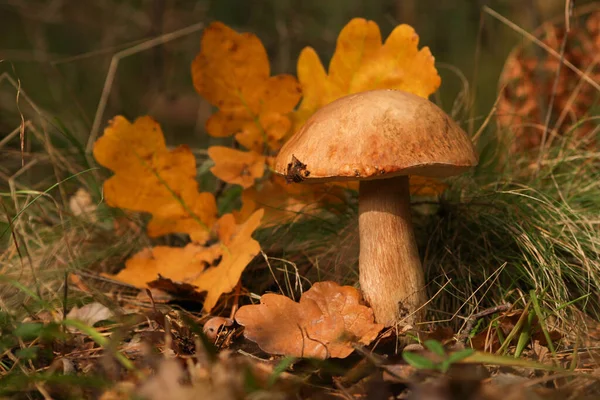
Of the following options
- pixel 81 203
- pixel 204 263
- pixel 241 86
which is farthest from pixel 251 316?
pixel 81 203

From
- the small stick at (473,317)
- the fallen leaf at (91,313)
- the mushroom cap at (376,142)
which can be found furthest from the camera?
the fallen leaf at (91,313)

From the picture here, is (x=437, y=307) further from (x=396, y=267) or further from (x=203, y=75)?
(x=203, y=75)

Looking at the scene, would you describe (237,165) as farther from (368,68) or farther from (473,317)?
(473,317)

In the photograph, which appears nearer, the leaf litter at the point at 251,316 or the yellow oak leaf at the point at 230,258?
the leaf litter at the point at 251,316

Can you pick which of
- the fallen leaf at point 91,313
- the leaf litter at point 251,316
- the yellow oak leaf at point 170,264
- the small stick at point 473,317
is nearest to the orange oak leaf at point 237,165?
the leaf litter at point 251,316

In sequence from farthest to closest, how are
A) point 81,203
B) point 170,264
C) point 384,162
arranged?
1. point 81,203
2. point 170,264
3. point 384,162

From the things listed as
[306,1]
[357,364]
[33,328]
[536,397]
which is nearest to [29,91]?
[306,1]

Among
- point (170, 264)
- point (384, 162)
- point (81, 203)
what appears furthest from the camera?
point (81, 203)

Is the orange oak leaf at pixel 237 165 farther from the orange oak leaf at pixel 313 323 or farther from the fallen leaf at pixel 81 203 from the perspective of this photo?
the fallen leaf at pixel 81 203
